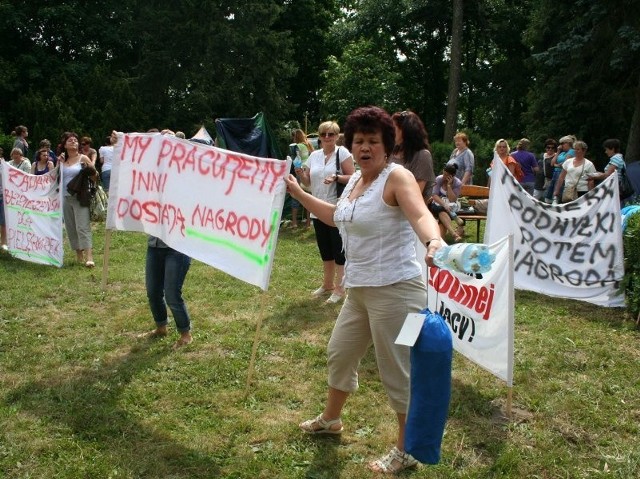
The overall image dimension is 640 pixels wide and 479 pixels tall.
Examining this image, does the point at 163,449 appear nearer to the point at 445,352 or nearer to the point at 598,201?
the point at 445,352

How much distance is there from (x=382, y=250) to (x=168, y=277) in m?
2.23

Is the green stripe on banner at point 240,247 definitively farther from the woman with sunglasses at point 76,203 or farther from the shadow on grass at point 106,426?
the woman with sunglasses at point 76,203

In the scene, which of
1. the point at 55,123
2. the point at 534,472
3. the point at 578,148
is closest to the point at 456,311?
the point at 534,472

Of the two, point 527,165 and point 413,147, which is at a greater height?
point 527,165

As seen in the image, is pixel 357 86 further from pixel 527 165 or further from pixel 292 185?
pixel 292 185

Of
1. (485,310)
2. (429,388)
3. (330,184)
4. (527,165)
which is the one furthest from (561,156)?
(429,388)

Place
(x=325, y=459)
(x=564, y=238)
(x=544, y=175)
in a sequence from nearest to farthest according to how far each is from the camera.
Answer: (x=325, y=459) < (x=564, y=238) < (x=544, y=175)

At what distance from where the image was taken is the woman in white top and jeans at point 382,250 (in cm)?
289

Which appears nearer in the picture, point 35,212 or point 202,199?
point 202,199

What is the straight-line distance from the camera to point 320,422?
3545 mm

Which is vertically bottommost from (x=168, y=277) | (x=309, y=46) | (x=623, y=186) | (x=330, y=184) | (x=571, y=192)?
(x=168, y=277)

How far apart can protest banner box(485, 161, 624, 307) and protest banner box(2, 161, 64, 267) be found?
5166 millimetres

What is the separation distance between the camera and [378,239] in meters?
2.93

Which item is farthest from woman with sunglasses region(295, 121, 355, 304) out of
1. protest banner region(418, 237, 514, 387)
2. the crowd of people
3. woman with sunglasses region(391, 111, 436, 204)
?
protest banner region(418, 237, 514, 387)
